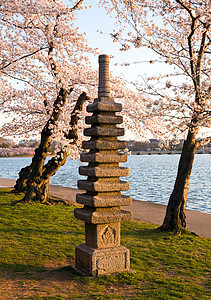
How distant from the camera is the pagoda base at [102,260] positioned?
737 cm

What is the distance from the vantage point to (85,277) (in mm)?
7363

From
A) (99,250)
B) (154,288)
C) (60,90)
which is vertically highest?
(60,90)

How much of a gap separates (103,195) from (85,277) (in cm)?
177

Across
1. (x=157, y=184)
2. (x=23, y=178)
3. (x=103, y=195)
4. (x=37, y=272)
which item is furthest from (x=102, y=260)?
(x=157, y=184)

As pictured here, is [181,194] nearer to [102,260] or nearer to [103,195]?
[103,195]

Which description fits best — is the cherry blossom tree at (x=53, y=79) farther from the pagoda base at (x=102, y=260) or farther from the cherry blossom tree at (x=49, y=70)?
the pagoda base at (x=102, y=260)

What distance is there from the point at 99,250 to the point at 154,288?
53.8 inches

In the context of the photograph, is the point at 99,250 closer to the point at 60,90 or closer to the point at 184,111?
the point at 184,111

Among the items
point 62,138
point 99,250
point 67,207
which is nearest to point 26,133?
point 62,138

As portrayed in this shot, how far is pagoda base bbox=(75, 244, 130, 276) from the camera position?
737cm

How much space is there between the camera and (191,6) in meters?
11.2

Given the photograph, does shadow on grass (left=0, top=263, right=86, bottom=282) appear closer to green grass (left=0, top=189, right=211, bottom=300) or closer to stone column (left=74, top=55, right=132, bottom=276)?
green grass (left=0, top=189, right=211, bottom=300)

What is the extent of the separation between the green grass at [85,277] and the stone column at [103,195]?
1.14 ft

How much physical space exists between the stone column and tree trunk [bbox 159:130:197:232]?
4594mm
